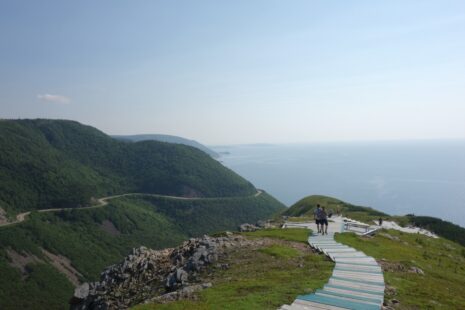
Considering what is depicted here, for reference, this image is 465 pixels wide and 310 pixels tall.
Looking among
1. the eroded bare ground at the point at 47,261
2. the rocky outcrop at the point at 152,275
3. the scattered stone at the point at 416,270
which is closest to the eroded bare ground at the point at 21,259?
the eroded bare ground at the point at 47,261

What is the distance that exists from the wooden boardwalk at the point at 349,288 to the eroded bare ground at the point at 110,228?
6995 inches

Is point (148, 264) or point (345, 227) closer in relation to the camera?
point (148, 264)

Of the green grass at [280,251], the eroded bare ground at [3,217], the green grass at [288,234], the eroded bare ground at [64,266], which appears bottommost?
the eroded bare ground at [64,266]

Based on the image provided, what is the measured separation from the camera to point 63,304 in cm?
12581

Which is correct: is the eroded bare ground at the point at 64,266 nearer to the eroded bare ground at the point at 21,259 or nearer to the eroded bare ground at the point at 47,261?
Answer: the eroded bare ground at the point at 47,261

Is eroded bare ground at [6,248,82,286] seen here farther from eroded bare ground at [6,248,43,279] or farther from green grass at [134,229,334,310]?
green grass at [134,229,334,310]

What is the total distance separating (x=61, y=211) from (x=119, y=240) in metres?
36.6

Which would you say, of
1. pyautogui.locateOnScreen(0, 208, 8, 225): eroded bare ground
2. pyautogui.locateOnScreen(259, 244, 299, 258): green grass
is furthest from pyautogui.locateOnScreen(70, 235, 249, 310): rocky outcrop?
pyautogui.locateOnScreen(0, 208, 8, 225): eroded bare ground

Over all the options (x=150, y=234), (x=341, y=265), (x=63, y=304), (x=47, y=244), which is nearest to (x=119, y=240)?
(x=150, y=234)

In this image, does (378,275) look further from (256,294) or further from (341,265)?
(256,294)

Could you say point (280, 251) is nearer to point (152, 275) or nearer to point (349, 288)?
point (349, 288)

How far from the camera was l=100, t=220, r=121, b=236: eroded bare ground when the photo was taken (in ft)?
619

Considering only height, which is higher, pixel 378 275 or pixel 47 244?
pixel 378 275

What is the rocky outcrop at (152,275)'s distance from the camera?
24.8 metres
